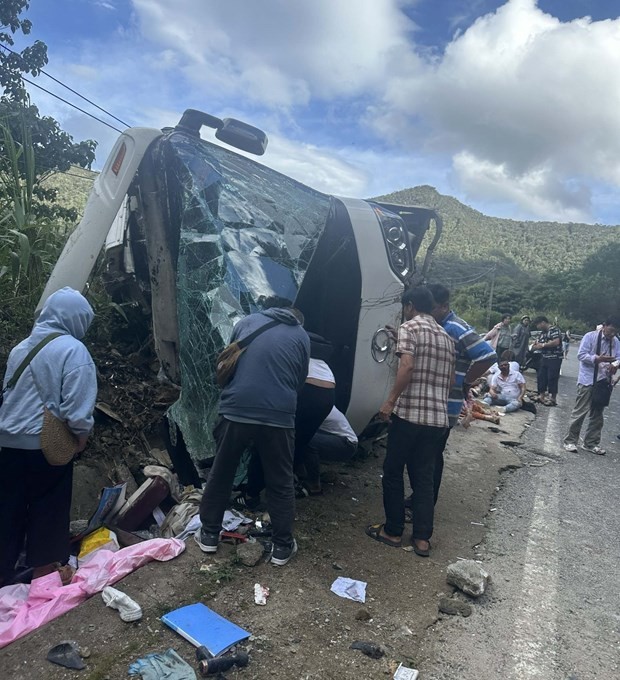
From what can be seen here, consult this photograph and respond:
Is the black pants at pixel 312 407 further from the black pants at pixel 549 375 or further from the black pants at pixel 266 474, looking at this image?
the black pants at pixel 549 375

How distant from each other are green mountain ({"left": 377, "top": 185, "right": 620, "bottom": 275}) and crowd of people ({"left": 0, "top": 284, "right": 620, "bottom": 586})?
6464 centimetres

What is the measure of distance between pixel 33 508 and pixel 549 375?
9807 millimetres

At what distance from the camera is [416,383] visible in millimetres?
3742

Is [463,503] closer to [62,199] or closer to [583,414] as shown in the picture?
[583,414]

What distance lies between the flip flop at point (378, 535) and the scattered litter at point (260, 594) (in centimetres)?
110

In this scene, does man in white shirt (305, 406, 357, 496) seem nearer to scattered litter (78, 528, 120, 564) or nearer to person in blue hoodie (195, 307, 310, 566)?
person in blue hoodie (195, 307, 310, 566)

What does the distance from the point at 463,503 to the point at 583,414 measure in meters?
3.24

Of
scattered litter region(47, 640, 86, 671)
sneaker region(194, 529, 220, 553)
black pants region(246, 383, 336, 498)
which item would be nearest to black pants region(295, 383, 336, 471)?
black pants region(246, 383, 336, 498)

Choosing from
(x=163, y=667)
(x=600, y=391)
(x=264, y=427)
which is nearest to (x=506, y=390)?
(x=600, y=391)

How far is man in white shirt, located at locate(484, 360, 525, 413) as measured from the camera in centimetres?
955

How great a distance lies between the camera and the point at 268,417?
305 centimetres

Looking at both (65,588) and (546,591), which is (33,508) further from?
(546,591)

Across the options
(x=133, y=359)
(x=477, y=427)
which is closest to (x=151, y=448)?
(x=133, y=359)

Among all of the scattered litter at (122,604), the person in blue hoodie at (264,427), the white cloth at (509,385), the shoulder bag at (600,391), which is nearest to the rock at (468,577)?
the person in blue hoodie at (264,427)
